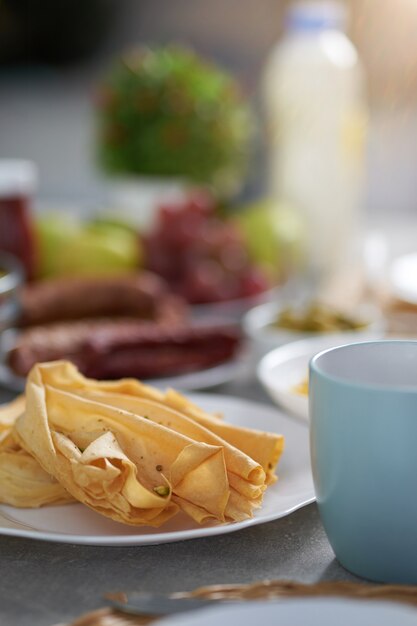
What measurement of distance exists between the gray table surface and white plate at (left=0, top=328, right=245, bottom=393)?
0.31 meters

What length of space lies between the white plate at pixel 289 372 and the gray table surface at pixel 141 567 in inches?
5.9

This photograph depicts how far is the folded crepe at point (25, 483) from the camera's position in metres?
0.59

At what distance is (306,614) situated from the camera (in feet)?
1.36

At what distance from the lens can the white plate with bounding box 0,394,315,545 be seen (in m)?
0.53

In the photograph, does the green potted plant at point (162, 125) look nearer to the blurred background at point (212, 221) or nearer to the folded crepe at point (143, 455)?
the blurred background at point (212, 221)

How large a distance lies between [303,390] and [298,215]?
0.91m

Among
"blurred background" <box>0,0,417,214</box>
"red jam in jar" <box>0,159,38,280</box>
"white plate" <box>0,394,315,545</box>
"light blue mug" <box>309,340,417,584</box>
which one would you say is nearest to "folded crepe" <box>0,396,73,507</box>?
"white plate" <box>0,394,315,545</box>

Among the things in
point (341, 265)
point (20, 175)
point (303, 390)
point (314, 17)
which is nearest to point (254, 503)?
point (303, 390)

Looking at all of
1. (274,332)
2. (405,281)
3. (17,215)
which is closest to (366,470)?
(274,332)

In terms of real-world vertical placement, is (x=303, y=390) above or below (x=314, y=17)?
below

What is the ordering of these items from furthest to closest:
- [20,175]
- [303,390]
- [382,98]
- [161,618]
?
[382,98] → [20,175] → [303,390] → [161,618]

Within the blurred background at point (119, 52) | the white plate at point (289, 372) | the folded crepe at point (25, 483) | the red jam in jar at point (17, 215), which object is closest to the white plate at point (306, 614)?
the folded crepe at point (25, 483)

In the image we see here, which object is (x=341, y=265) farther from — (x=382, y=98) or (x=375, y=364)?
(x=382, y=98)

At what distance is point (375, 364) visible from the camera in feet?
1.83
